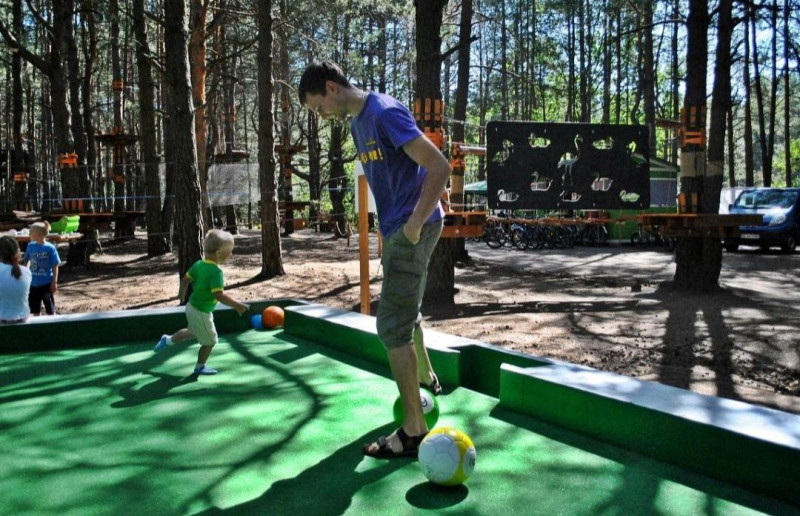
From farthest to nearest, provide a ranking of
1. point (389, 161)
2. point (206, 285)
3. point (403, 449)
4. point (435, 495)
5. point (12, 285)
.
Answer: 1. point (12, 285)
2. point (206, 285)
3. point (389, 161)
4. point (403, 449)
5. point (435, 495)

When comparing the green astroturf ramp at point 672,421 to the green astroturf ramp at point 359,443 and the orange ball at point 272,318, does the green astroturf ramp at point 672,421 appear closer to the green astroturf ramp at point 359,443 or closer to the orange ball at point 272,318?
the green astroturf ramp at point 359,443

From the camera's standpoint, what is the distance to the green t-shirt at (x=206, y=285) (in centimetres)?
522

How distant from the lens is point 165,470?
10.2 feet

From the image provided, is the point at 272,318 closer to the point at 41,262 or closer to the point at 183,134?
the point at 41,262

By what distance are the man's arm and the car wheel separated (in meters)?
22.3

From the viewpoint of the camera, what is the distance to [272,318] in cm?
671

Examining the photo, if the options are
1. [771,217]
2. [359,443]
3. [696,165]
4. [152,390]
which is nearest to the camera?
[359,443]

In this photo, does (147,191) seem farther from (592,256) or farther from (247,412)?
(247,412)

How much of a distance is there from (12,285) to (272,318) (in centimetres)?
227

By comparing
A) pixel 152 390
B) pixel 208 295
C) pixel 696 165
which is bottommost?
pixel 152 390

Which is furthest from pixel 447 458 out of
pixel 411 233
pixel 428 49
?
pixel 428 49

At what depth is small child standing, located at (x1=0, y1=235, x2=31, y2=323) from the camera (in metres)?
5.90

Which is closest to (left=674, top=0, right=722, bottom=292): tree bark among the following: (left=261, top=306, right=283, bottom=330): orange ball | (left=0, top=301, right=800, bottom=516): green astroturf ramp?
(left=261, top=306, right=283, bottom=330): orange ball

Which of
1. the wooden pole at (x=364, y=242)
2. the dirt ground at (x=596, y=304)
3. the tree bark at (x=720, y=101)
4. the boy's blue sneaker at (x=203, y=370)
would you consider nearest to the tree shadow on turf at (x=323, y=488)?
the boy's blue sneaker at (x=203, y=370)
